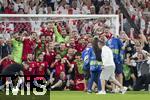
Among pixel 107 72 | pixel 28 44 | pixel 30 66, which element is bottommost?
pixel 30 66

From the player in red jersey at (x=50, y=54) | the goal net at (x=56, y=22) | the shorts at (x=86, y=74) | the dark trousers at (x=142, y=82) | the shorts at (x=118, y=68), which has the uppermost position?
the goal net at (x=56, y=22)

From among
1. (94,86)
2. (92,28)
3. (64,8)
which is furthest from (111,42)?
(64,8)

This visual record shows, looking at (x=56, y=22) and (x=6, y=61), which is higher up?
(x=56, y=22)

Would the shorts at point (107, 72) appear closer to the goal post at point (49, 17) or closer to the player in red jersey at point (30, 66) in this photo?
the player in red jersey at point (30, 66)

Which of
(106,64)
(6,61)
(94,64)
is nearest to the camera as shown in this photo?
(106,64)

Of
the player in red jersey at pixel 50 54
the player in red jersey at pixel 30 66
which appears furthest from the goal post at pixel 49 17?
the player in red jersey at pixel 30 66

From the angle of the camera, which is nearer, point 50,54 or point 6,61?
point 6,61

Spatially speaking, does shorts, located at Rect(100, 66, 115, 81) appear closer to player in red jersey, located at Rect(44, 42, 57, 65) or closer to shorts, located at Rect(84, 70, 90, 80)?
shorts, located at Rect(84, 70, 90, 80)

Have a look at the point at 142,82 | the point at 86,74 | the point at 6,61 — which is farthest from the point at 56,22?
the point at 142,82

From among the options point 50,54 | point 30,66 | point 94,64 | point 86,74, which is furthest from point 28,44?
point 94,64

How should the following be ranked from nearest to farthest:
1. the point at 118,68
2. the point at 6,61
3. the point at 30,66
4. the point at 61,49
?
1. the point at 118,68
2. the point at 30,66
3. the point at 6,61
4. the point at 61,49

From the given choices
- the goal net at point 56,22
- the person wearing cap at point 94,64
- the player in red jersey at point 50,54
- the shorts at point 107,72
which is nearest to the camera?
the shorts at point 107,72

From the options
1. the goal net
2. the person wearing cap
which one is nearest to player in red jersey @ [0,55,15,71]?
the goal net

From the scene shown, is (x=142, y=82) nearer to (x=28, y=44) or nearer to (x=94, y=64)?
(x=94, y=64)
